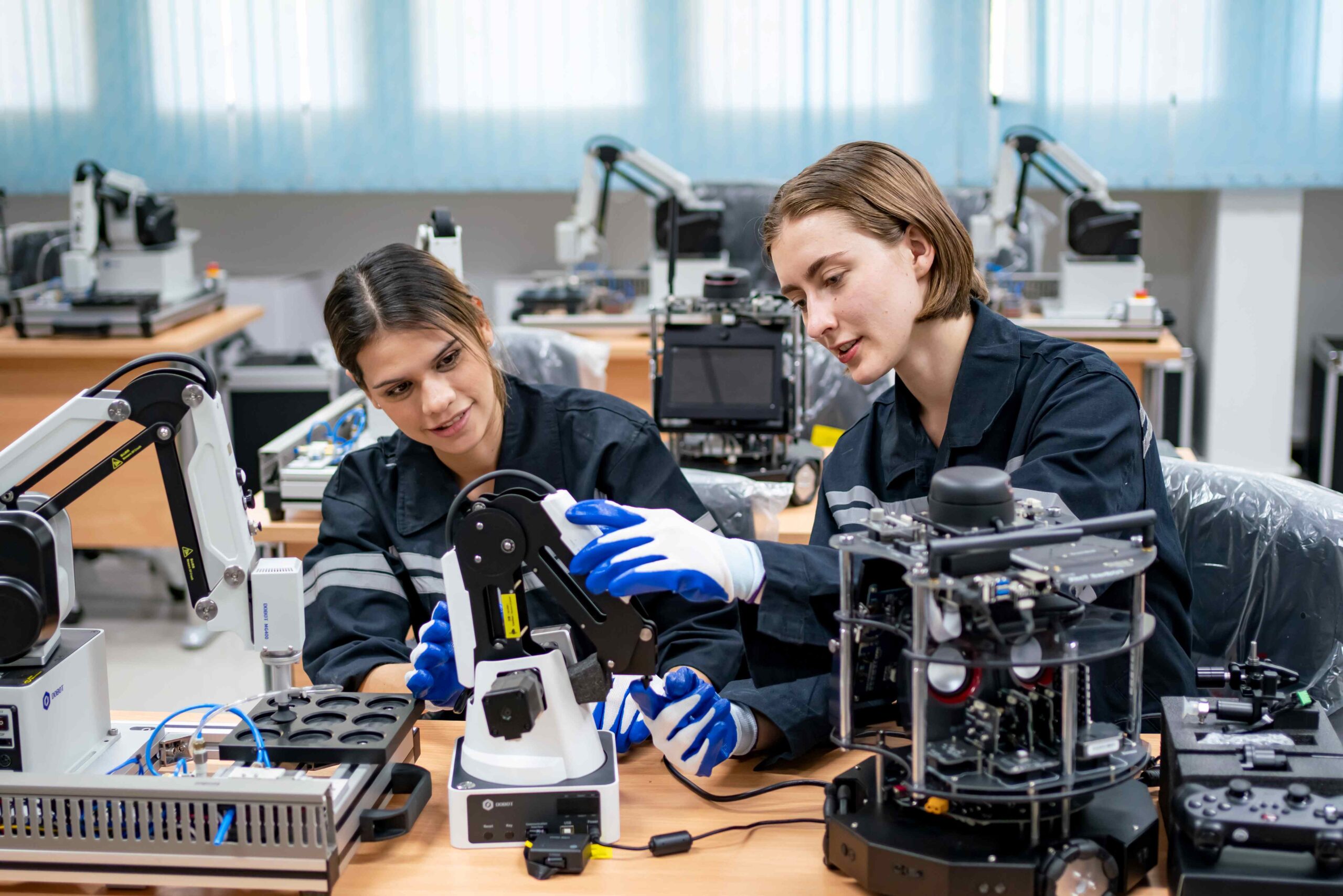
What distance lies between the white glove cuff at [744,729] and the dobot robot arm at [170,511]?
1.49 ft

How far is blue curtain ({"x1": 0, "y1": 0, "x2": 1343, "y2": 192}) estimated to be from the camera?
14.2 ft

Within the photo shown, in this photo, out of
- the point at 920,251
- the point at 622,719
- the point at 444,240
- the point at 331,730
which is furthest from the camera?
the point at 444,240

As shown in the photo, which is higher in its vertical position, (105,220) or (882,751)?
(105,220)

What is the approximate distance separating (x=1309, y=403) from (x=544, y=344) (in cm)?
317

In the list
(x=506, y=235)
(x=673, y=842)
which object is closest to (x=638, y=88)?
(x=506, y=235)

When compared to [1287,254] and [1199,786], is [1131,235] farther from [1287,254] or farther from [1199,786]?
[1199,786]

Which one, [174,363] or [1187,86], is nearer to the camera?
[174,363]

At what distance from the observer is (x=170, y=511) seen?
121 centimetres

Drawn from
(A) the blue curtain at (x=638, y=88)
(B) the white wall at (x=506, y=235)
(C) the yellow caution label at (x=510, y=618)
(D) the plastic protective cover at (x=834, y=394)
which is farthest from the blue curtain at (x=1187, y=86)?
(C) the yellow caution label at (x=510, y=618)

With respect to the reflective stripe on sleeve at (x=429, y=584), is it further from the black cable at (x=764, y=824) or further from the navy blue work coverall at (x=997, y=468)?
the black cable at (x=764, y=824)

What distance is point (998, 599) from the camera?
980 mm

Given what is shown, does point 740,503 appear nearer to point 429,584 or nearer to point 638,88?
point 429,584

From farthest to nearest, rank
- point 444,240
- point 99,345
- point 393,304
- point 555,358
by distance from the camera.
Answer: point 99,345, point 555,358, point 444,240, point 393,304

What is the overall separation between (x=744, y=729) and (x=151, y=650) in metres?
2.61
